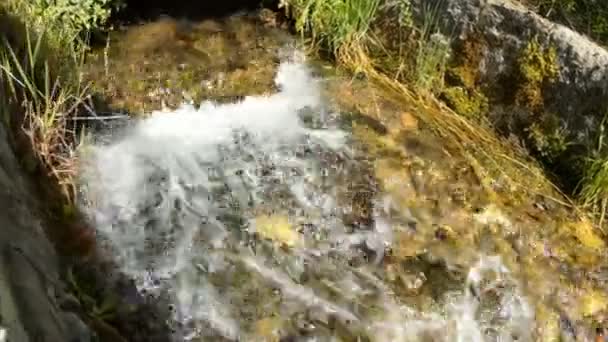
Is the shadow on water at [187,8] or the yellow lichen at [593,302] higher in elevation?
the shadow on water at [187,8]

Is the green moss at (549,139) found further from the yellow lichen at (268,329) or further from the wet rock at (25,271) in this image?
the wet rock at (25,271)

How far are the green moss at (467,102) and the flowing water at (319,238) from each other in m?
0.38

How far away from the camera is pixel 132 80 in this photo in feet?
15.6

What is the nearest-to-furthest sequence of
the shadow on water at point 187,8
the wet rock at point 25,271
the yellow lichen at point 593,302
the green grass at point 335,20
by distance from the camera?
1. the wet rock at point 25,271
2. the yellow lichen at point 593,302
3. the green grass at point 335,20
4. the shadow on water at point 187,8

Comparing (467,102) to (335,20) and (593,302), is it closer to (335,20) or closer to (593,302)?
(335,20)

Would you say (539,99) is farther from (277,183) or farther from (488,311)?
(277,183)

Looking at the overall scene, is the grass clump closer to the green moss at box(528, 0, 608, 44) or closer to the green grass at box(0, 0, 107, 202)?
the green moss at box(528, 0, 608, 44)

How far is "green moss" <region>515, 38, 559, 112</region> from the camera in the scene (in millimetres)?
4238

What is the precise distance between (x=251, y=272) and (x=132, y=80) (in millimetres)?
1788

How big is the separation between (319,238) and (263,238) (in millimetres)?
323

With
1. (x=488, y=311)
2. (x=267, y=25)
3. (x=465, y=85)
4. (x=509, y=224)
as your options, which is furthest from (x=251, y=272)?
(x=267, y=25)

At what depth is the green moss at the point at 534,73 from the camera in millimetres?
4238

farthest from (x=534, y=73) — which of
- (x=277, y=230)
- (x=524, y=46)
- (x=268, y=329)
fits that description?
(x=268, y=329)

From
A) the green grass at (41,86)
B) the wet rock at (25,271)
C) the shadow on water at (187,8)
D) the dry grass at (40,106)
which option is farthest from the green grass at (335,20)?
the wet rock at (25,271)
